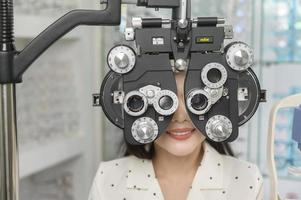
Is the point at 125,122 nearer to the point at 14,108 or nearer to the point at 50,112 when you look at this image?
the point at 14,108

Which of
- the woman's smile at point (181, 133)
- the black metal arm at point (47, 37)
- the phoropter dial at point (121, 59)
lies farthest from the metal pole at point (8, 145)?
the woman's smile at point (181, 133)

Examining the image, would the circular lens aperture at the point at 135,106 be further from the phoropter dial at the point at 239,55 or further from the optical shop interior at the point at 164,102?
the phoropter dial at the point at 239,55

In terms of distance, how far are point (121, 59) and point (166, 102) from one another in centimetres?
8

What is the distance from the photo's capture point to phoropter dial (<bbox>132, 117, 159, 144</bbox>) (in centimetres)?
53

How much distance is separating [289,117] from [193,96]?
0.76 metres

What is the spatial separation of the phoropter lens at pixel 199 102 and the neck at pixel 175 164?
208mm

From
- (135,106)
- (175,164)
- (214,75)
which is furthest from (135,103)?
(175,164)

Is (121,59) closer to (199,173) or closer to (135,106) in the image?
(135,106)

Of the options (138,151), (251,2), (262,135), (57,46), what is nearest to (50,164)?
(57,46)

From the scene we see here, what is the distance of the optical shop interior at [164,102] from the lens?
0.54 metres

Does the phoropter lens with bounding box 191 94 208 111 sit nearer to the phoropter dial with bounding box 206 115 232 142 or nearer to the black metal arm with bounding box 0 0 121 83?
the phoropter dial with bounding box 206 115 232 142

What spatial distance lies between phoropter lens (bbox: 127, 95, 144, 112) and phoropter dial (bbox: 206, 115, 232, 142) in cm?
9

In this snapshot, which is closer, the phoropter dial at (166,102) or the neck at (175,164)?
the phoropter dial at (166,102)

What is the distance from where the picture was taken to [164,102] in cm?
54
